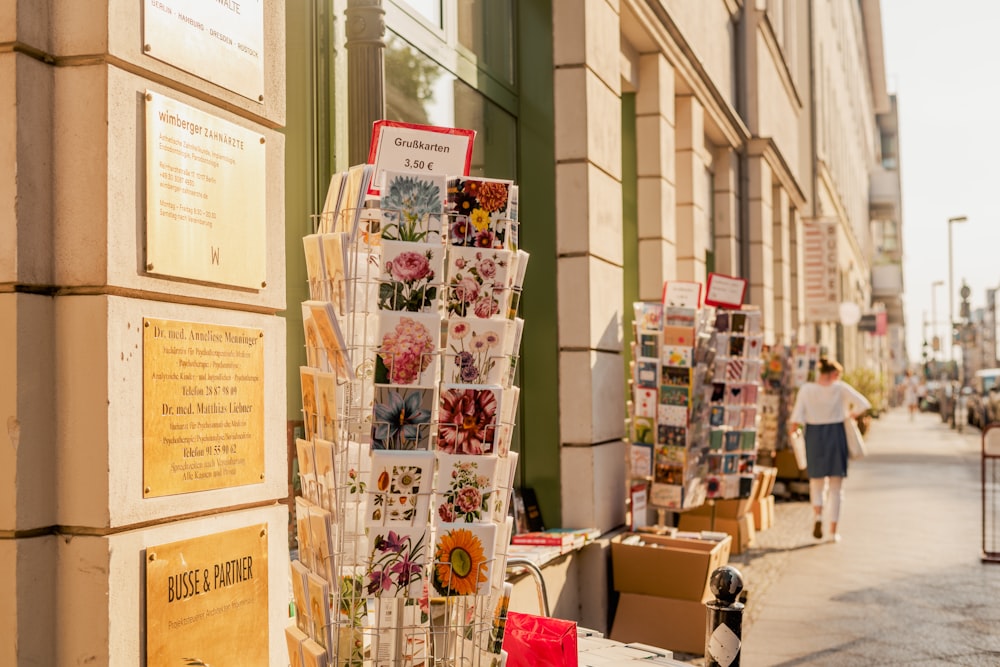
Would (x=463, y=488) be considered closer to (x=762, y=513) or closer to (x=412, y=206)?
(x=412, y=206)

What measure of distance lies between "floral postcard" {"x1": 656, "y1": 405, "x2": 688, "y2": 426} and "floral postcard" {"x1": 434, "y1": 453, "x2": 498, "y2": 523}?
5.09 metres

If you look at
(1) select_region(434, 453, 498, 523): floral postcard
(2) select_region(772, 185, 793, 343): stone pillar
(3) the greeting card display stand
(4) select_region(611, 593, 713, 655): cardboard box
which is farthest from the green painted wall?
(2) select_region(772, 185, 793, 343): stone pillar

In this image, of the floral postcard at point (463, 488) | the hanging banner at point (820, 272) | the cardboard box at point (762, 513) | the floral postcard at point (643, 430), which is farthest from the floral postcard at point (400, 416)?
the hanging banner at point (820, 272)

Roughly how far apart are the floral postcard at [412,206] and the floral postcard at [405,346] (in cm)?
23

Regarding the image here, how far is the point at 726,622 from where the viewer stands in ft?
13.8

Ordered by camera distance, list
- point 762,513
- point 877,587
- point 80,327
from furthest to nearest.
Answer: point 762,513 → point 877,587 → point 80,327

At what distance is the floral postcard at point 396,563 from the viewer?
3.22 m

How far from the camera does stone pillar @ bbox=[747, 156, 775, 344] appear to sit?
15633 millimetres

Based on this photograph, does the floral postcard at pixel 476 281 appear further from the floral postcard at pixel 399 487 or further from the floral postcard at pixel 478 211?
the floral postcard at pixel 399 487

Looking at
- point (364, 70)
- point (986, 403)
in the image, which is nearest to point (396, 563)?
point (364, 70)

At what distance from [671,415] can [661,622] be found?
5.75 ft

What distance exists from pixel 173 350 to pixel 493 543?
1112 millimetres

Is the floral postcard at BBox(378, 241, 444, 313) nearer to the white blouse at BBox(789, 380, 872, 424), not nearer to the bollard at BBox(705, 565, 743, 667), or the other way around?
the bollard at BBox(705, 565, 743, 667)

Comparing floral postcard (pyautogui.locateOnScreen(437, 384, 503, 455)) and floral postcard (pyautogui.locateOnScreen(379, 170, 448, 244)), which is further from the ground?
floral postcard (pyautogui.locateOnScreen(379, 170, 448, 244))
